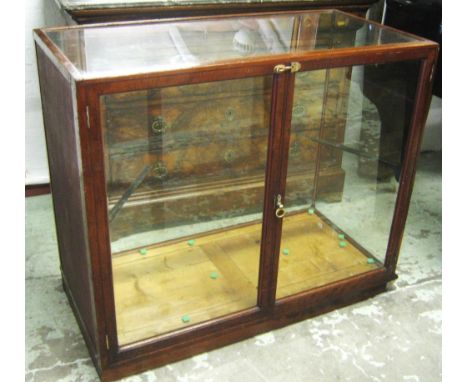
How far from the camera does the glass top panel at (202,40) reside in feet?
5.24

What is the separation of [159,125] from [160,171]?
0.16 metres

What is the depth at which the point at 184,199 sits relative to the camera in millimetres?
2092

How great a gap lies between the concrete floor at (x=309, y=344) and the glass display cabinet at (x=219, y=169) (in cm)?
6

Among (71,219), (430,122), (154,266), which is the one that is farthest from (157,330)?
(430,122)

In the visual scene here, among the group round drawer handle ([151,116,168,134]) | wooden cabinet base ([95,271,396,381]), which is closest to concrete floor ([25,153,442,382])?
wooden cabinet base ([95,271,396,381])

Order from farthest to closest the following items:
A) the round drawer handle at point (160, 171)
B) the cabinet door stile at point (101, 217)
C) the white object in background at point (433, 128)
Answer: the white object in background at point (433, 128) < the round drawer handle at point (160, 171) < the cabinet door stile at point (101, 217)

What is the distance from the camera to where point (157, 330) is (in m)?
1.93

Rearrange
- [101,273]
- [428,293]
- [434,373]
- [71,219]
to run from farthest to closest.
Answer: [428,293] < [434,373] < [71,219] < [101,273]

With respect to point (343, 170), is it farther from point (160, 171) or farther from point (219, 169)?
point (160, 171)

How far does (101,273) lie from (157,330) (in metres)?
0.35

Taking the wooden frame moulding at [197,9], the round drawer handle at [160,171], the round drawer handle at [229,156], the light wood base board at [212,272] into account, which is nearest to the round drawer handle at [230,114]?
the round drawer handle at [229,156]

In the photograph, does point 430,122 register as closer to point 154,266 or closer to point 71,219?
point 154,266

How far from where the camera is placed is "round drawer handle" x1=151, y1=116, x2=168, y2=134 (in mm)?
1783

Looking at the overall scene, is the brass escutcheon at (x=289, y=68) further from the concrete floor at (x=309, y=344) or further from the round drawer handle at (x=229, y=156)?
the concrete floor at (x=309, y=344)
